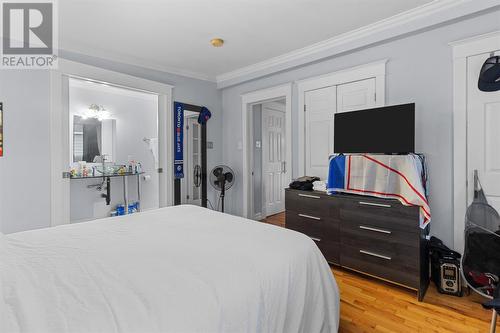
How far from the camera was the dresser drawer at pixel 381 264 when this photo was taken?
2.19 m

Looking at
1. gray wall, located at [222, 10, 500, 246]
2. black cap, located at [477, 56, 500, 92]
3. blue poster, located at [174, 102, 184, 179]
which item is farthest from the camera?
blue poster, located at [174, 102, 184, 179]

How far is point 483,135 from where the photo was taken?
2.24 meters

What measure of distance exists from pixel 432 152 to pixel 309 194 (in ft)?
4.13

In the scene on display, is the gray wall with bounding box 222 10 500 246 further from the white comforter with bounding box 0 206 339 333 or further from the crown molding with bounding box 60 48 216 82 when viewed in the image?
the crown molding with bounding box 60 48 216 82

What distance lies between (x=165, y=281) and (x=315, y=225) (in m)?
2.15

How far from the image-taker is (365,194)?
8.18 ft

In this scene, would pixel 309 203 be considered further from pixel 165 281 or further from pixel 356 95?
pixel 165 281

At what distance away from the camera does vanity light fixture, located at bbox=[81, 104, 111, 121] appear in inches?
172

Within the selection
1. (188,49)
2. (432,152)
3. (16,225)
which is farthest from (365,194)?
(16,225)

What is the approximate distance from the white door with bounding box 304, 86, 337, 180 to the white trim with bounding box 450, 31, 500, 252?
1.19 meters

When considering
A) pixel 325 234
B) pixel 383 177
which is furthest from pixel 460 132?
pixel 325 234

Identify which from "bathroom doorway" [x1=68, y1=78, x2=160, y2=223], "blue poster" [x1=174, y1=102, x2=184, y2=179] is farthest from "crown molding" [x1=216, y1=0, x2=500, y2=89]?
"bathroom doorway" [x1=68, y1=78, x2=160, y2=223]

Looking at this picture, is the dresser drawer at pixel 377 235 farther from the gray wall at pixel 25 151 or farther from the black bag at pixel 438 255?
the gray wall at pixel 25 151

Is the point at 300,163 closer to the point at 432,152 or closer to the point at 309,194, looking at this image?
the point at 309,194
